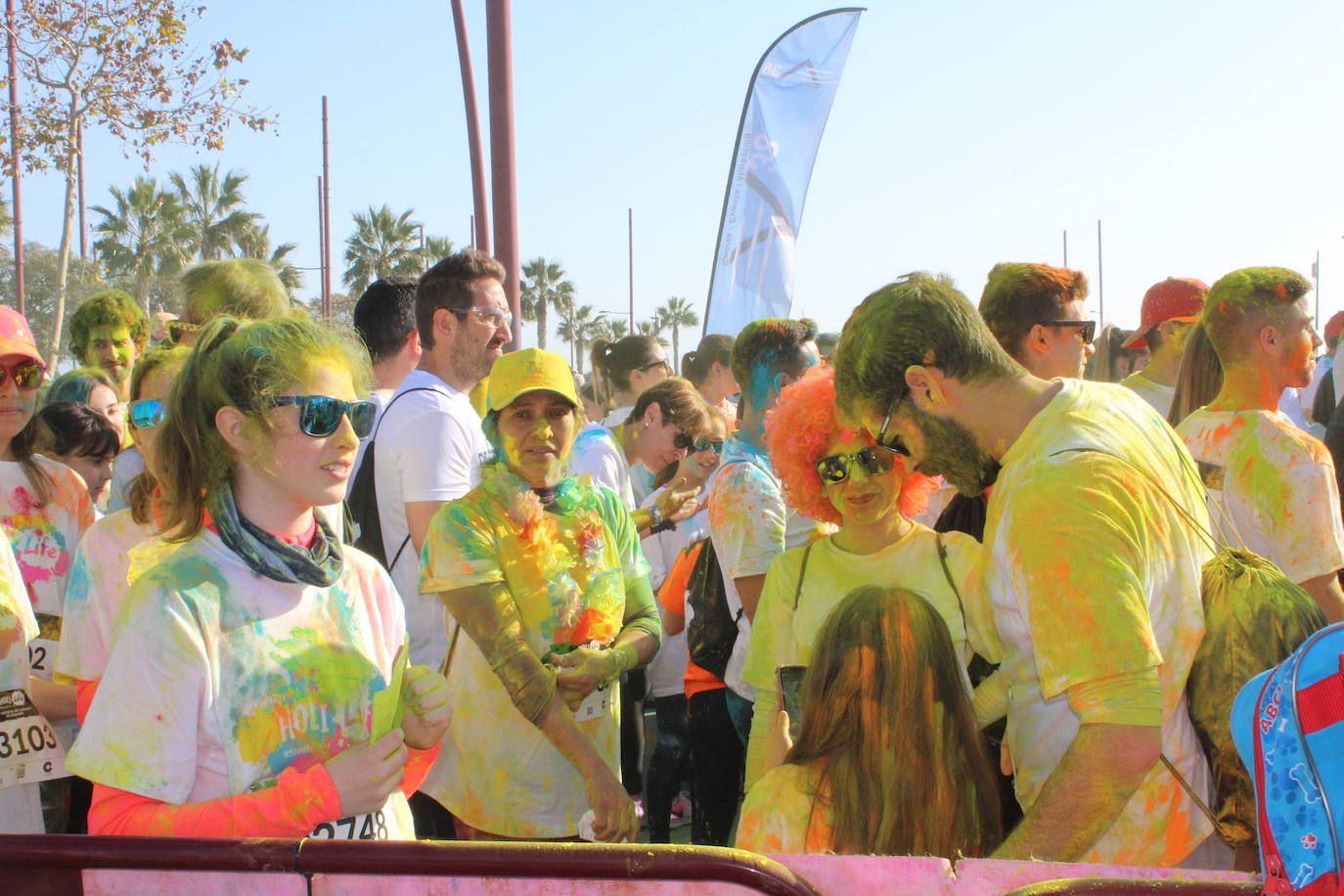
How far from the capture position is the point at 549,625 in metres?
3.22

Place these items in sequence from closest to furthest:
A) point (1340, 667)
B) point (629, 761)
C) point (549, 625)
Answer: point (1340, 667) → point (549, 625) → point (629, 761)

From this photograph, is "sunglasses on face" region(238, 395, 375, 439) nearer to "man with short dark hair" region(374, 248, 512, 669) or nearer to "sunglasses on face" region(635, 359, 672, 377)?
"man with short dark hair" region(374, 248, 512, 669)

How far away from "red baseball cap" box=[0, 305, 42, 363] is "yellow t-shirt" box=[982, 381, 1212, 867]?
9.43 ft

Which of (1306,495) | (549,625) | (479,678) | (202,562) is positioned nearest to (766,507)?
(549,625)

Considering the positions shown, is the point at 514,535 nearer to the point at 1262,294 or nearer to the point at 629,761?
the point at 629,761

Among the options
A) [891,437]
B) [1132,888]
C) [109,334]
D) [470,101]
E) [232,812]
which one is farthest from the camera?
[470,101]

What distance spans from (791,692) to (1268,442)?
1778 mm

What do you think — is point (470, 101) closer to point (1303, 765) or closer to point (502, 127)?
point (502, 127)

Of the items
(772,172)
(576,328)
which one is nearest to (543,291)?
(576,328)

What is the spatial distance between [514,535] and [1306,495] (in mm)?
2385

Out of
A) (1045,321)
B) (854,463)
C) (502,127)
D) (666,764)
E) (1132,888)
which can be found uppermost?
(502,127)

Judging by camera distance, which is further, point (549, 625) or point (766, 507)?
point (766, 507)

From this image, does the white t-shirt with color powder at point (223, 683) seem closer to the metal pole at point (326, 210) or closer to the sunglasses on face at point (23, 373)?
the sunglasses on face at point (23, 373)

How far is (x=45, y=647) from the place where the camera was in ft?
11.1
